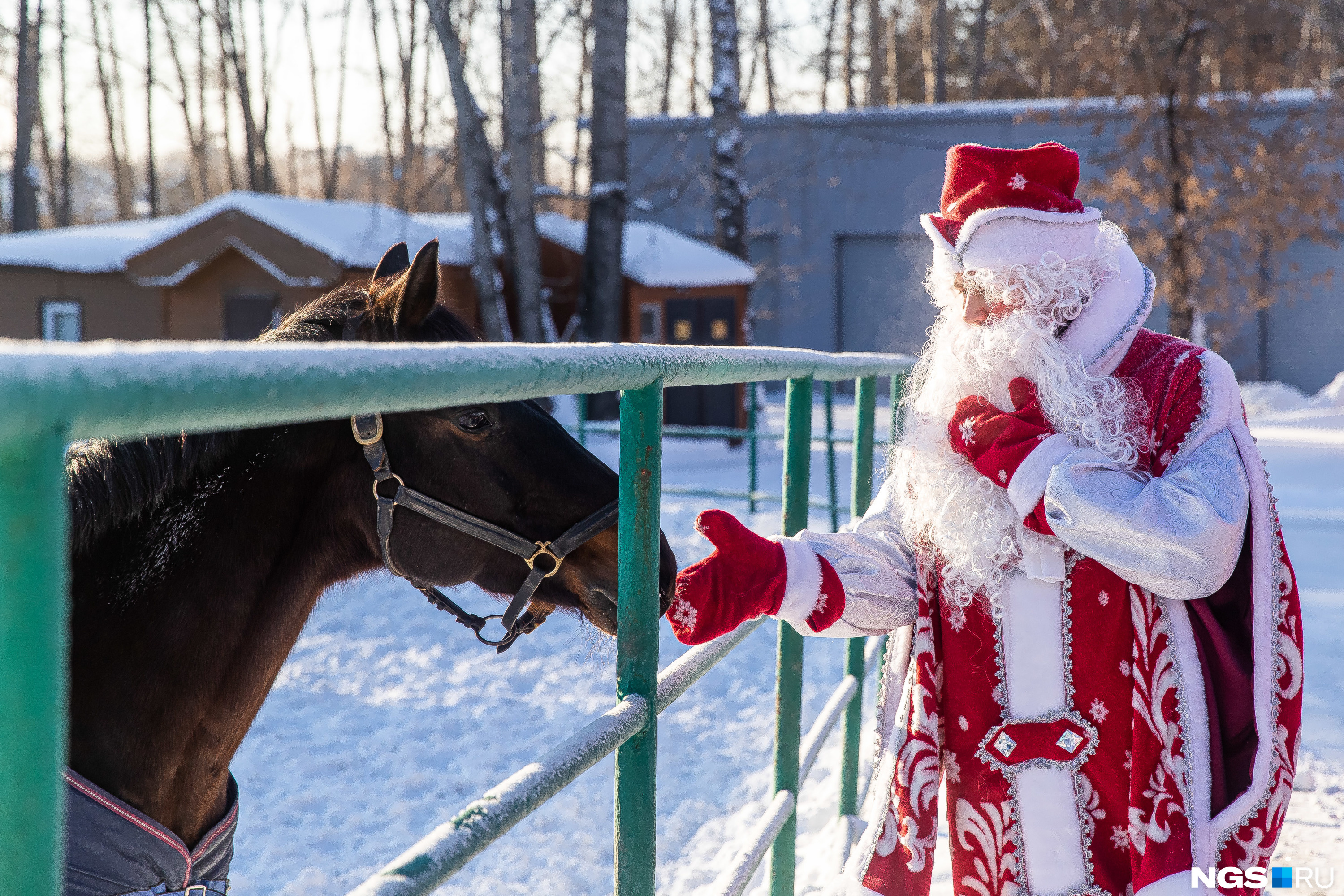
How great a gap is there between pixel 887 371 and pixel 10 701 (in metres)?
2.48

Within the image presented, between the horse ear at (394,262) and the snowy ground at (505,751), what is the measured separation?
540 mm

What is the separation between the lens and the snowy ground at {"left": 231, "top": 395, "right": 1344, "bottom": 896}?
3.06 metres

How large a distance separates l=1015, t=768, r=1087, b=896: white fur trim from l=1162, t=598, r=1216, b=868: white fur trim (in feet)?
0.55

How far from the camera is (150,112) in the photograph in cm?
2591

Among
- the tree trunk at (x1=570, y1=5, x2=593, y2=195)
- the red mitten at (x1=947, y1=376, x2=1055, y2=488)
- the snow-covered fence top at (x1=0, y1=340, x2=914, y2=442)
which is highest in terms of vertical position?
the tree trunk at (x1=570, y1=5, x2=593, y2=195)

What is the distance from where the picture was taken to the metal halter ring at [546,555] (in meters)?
1.48

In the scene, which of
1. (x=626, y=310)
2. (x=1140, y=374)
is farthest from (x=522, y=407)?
(x=626, y=310)

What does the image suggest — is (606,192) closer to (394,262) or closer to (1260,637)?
(394,262)

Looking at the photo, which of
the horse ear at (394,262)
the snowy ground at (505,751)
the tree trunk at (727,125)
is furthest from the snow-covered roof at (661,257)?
the horse ear at (394,262)

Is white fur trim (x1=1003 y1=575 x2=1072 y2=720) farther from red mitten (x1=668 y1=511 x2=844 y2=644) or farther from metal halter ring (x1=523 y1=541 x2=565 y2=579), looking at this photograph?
metal halter ring (x1=523 y1=541 x2=565 y2=579)

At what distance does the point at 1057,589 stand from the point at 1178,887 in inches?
17.1

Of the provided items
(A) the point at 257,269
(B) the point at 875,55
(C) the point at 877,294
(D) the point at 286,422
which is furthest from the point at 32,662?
(B) the point at 875,55

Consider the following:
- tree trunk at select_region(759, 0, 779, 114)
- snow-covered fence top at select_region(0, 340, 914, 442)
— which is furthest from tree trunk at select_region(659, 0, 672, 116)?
snow-covered fence top at select_region(0, 340, 914, 442)

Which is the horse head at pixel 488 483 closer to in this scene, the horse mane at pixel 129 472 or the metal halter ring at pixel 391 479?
the metal halter ring at pixel 391 479
